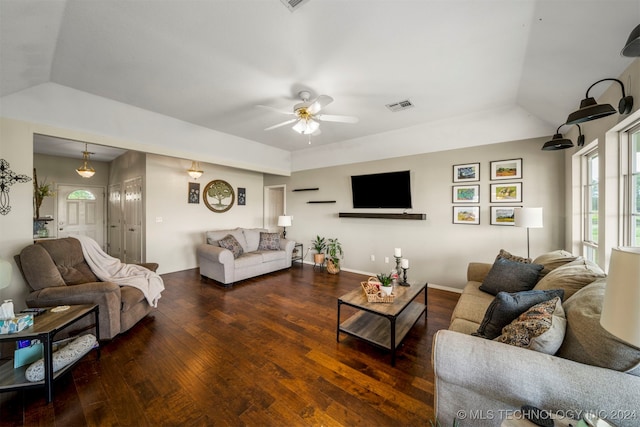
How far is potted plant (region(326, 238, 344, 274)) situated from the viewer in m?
5.00

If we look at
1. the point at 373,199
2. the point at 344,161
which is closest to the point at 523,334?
the point at 373,199

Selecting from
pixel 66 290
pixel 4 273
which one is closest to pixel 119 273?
pixel 66 290

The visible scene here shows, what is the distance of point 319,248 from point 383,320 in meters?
2.93

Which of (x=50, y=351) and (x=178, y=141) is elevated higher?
(x=178, y=141)

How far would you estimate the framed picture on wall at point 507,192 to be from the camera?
3.39 meters

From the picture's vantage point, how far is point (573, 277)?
1711mm

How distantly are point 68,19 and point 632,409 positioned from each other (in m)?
4.06

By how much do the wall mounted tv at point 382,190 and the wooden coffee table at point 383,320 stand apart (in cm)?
199

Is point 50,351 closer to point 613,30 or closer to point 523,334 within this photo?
point 523,334

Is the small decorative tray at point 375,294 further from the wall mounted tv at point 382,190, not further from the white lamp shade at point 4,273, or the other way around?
the white lamp shade at point 4,273

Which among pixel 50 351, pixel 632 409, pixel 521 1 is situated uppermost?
pixel 521 1

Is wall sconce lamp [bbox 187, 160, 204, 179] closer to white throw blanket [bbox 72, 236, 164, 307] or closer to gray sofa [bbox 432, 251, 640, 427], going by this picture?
white throw blanket [bbox 72, 236, 164, 307]

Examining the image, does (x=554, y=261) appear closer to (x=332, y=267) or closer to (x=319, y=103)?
(x=319, y=103)

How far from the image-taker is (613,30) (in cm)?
162
